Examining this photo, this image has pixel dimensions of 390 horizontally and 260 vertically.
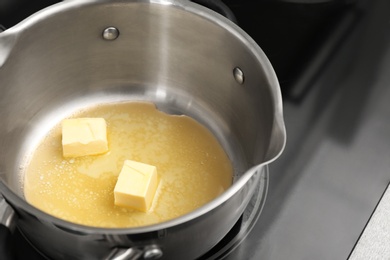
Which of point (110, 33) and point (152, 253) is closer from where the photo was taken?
point (152, 253)

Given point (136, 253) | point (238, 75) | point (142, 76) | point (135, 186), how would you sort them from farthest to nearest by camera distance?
point (142, 76), point (238, 75), point (135, 186), point (136, 253)

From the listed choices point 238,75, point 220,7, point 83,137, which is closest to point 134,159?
point 83,137

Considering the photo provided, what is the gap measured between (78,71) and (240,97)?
0.82 ft

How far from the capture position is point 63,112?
3.15 ft

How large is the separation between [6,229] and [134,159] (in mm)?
253

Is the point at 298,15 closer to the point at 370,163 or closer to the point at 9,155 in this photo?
the point at 370,163

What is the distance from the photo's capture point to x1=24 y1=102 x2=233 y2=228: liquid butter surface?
0.81 m

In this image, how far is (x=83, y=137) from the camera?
0.86 meters

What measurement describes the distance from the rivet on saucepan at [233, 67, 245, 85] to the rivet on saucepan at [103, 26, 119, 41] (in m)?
0.19

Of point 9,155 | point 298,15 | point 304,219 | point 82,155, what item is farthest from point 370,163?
point 9,155

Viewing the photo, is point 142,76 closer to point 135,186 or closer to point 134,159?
point 134,159

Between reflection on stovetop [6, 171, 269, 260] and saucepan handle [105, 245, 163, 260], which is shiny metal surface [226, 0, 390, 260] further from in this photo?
saucepan handle [105, 245, 163, 260]

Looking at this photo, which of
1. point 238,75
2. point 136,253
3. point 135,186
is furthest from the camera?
point 238,75

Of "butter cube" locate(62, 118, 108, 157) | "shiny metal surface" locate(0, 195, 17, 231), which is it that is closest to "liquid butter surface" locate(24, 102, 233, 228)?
"butter cube" locate(62, 118, 108, 157)
